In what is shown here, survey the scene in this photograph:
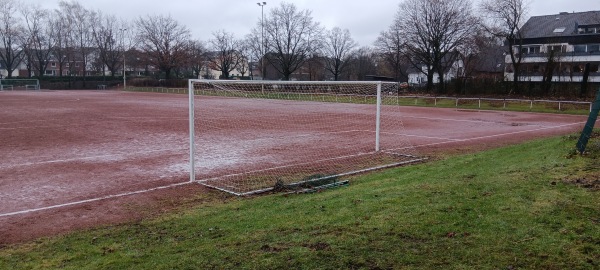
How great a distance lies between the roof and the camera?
61250 mm

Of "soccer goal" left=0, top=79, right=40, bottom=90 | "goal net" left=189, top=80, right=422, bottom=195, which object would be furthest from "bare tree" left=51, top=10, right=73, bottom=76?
"goal net" left=189, top=80, right=422, bottom=195

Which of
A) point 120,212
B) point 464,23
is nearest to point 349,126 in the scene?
point 120,212

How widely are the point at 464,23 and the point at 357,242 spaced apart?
49212mm

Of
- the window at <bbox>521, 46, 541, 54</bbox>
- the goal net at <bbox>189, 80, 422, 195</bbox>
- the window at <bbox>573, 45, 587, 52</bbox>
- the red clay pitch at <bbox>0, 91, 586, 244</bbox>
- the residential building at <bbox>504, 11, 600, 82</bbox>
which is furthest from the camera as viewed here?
the window at <bbox>521, 46, 541, 54</bbox>

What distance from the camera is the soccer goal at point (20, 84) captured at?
269 feet

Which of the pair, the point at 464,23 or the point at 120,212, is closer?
the point at 120,212

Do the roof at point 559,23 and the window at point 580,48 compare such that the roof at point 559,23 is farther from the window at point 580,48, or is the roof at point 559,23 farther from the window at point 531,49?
the window at point 580,48

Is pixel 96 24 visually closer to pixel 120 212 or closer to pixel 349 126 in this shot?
pixel 349 126

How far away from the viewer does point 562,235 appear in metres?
4.67

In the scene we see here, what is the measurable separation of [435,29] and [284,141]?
3800cm

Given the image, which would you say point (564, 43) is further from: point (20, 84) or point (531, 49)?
point (20, 84)

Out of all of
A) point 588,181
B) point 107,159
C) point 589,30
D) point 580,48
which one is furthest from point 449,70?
point 588,181

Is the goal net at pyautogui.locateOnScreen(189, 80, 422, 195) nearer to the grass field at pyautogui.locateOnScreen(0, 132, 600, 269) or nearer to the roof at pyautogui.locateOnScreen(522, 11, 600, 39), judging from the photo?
the grass field at pyautogui.locateOnScreen(0, 132, 600, 269)

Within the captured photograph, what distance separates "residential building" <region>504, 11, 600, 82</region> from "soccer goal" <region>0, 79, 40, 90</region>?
2939 inches
